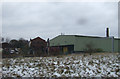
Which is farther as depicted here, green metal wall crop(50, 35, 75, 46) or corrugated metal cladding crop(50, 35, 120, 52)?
green metal wall crop(50, 35, 75, 46)

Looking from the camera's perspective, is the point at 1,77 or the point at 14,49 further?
the point at 14,49

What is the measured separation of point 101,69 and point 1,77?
482cm

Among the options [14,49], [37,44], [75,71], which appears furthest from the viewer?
[37,44]

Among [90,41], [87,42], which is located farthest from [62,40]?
[90,41]

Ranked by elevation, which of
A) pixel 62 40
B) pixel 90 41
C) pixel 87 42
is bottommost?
pixel 87 42

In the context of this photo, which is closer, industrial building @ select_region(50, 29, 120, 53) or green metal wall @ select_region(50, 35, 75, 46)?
industrial building @ select_region(50, 29, 120, 53)

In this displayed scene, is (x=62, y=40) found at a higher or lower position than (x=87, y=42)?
higher

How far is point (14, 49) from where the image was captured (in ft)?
67.2

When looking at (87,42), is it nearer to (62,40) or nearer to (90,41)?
(90,41)

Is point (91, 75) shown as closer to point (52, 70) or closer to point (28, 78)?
point (52, 70)

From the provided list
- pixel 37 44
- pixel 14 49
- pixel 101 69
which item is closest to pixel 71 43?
pixel 37 44

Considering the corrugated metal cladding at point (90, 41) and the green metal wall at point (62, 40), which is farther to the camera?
the green metal wall at point (62, 40)

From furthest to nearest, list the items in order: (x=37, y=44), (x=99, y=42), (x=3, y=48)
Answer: (x=99, y=42)
(x=37, y=44)
(x=3, y=48)

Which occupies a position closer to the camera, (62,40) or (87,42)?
(87,42)
